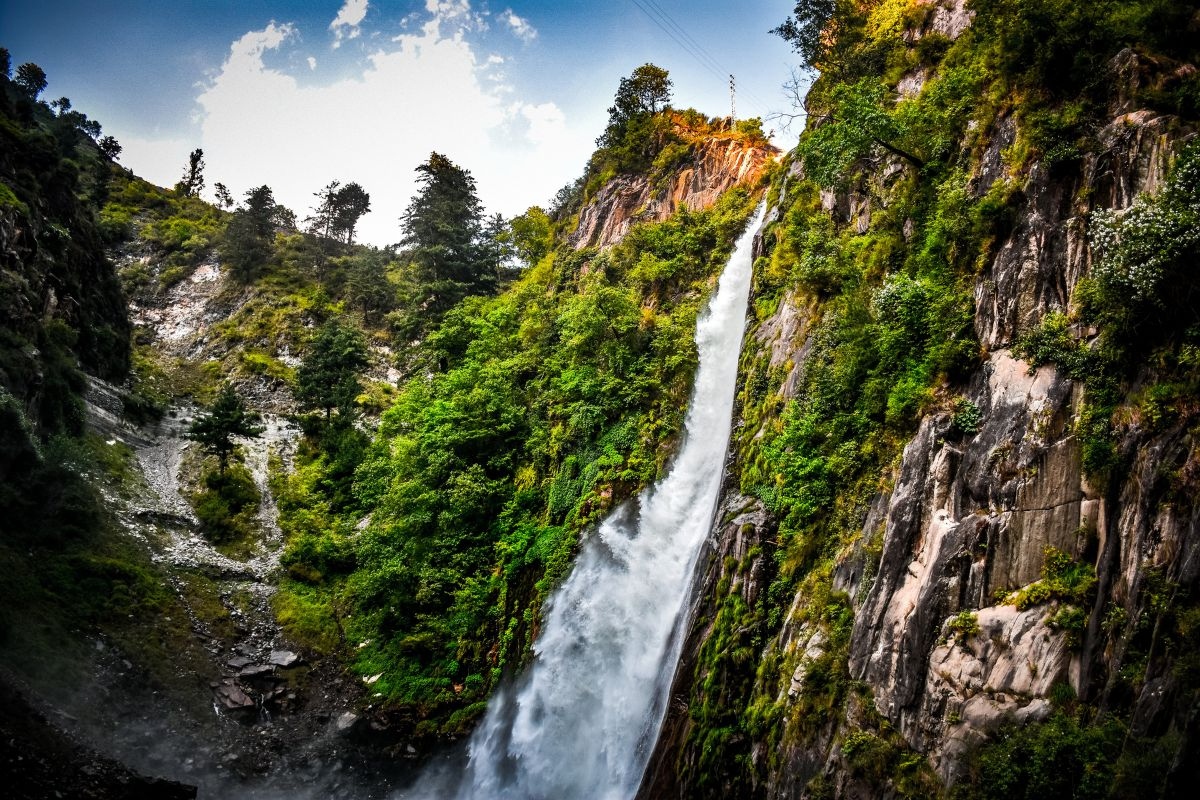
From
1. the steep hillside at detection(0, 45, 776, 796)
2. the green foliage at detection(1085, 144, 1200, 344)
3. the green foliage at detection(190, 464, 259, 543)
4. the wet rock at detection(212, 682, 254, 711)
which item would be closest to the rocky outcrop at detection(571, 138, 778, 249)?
the steep hillside at detection(0, 45, 776, 796)

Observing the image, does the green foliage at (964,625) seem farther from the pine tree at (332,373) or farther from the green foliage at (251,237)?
the green foliage at (251,237)

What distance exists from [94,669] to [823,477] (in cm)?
2038

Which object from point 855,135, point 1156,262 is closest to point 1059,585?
point 1156,262

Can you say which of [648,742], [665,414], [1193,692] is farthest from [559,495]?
[1193,692]

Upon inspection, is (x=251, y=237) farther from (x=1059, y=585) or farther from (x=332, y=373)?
(x=1059, y=585)

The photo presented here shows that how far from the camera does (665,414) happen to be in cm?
2050

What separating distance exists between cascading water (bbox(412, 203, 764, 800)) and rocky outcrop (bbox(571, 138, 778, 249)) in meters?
18.4

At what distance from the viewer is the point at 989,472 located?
8281 millimetres

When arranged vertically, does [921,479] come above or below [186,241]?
below

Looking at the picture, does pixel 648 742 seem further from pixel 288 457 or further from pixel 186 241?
pixel 186 241

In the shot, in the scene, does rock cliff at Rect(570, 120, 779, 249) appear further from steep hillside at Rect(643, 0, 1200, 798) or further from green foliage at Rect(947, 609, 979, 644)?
green foliage at Rect(947, 609, 979, 644)

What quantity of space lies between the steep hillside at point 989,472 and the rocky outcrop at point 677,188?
18926 mm

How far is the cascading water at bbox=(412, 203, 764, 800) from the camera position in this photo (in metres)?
13.7

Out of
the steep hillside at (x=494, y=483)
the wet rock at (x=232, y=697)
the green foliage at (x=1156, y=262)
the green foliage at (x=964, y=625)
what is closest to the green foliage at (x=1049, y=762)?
the green foliage at (x=964, y=625)
